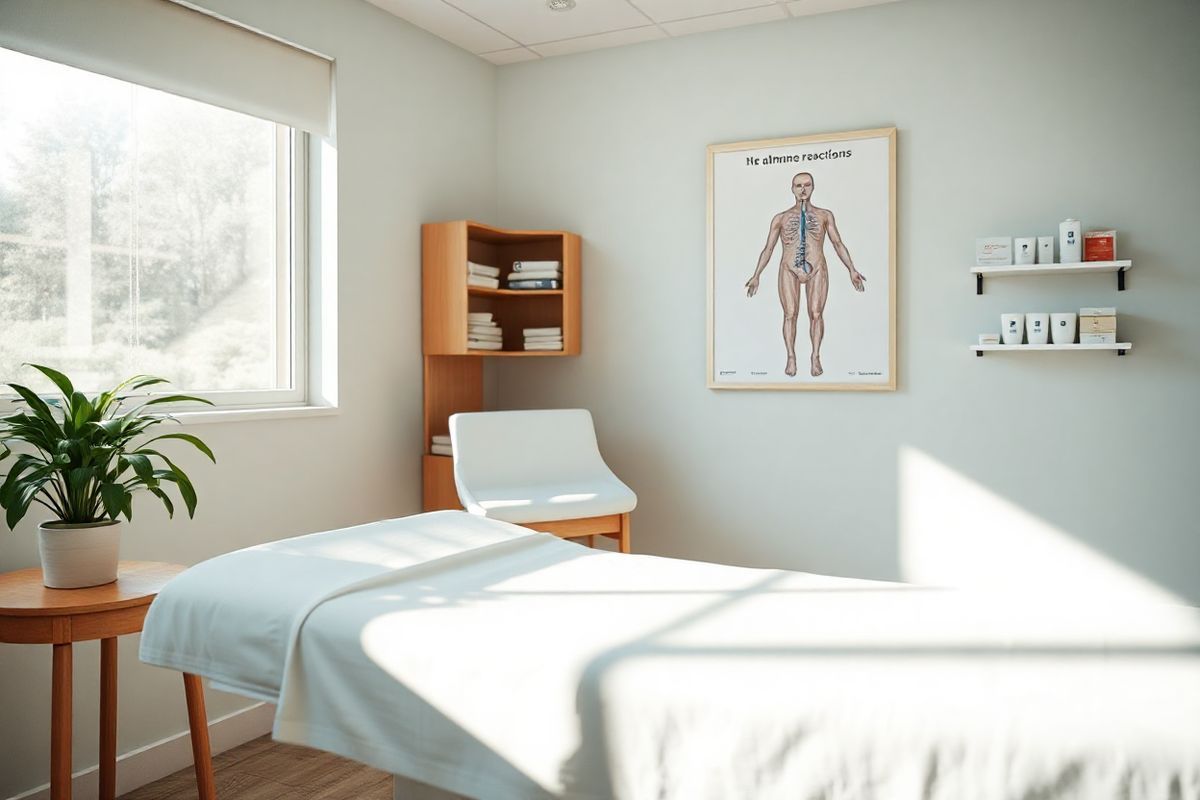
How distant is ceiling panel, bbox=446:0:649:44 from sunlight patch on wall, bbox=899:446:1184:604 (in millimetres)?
1972

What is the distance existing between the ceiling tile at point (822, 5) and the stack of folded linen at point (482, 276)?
1.53 m

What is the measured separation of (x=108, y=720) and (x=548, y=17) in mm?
2803

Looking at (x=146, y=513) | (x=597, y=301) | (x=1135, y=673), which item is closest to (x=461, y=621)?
(x=1135, y=673)

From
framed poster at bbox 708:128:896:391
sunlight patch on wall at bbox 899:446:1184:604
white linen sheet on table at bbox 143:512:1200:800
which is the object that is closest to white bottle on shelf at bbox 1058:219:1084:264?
framed poster at bbox 708:128:896:391

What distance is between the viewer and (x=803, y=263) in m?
3.65

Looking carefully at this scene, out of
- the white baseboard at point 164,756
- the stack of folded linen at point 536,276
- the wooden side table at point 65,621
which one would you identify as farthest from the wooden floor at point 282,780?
the stack of folded linen at point 536,276

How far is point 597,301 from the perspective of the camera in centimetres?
405

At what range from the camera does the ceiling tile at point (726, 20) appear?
11.8 ft

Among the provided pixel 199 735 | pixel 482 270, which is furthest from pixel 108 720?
pixel 482 270

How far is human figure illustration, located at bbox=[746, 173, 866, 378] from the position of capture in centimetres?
362

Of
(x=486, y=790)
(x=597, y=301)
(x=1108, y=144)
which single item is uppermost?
(x=1108, y=144)

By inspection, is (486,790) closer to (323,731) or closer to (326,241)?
(323,731)

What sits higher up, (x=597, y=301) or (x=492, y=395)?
(x=597, y=301)

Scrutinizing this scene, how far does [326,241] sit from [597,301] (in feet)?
3.93
